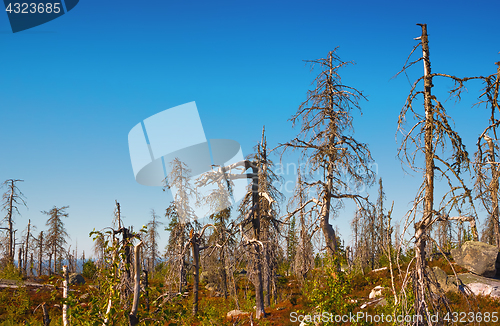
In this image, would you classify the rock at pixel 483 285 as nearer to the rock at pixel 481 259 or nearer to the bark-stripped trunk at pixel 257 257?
the rock at pixel 481 259

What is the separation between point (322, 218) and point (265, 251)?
3.84 metres

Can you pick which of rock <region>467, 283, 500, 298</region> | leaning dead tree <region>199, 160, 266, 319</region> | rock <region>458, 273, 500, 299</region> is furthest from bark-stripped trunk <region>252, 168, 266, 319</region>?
rock <region>467, 283, 500, 298</region>

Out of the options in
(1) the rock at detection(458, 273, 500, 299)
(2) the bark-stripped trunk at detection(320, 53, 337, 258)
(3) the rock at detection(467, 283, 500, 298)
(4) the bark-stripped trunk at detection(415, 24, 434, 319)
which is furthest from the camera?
(1) the rock at detection(458, 273, 500, 299)

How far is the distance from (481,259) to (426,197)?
13.1 metres

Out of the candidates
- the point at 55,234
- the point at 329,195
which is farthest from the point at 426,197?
the point at 55,234

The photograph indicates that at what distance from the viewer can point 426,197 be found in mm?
5902

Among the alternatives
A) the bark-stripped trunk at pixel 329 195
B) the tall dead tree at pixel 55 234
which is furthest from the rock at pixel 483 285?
the tall dead tree at pixel 55 234

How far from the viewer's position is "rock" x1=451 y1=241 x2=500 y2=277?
1554cm

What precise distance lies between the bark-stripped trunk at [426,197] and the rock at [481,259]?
1181 cm

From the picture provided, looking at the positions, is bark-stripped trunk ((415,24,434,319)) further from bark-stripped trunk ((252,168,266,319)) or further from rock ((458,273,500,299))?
rock ((458,273,500,299))

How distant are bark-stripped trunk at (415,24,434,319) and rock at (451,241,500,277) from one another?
465 inches

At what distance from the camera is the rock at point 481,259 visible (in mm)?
15539

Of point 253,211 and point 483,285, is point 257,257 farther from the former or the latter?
point 483,285

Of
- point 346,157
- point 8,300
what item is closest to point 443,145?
point 346,157
